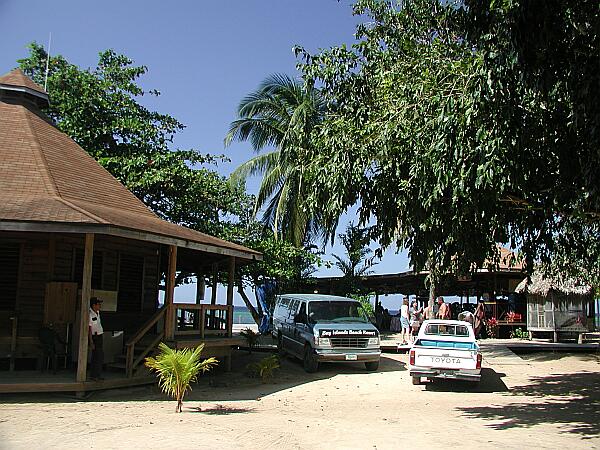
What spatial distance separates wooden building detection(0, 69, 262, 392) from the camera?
11.8 meters

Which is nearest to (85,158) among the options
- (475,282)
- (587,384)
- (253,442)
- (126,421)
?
(126,421)

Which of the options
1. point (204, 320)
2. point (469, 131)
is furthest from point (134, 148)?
point (469, 131)

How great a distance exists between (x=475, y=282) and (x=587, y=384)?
19.6 meters

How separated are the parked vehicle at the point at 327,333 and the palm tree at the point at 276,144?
11031 mm

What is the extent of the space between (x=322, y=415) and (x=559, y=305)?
21778 mm

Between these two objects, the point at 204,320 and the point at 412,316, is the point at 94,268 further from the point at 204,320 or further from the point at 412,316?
the point at 412,316

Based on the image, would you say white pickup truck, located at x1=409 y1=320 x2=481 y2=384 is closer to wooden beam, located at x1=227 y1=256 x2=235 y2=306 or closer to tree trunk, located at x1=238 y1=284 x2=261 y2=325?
wooden beam, located at x1=227 y1=256 x2=235 y2=306

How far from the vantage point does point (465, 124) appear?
30.6 ft

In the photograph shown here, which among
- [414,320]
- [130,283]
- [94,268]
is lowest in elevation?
[414,320]

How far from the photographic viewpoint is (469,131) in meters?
9.52

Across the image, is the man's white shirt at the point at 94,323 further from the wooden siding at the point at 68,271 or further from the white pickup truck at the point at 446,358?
the white pickup truck at the point at 446,358

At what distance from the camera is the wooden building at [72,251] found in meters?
11.8

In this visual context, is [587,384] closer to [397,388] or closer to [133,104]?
[397,388]

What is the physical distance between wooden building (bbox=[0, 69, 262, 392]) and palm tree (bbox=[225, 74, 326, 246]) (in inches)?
464
